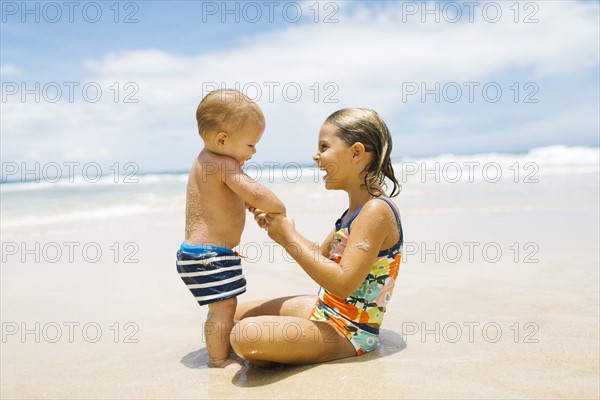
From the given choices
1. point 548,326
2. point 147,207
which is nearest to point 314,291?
point 548,326

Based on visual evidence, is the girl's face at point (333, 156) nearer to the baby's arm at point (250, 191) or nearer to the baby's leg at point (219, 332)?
the baby's arm at point (250, 191)

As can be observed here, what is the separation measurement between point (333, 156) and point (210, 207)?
0.72 meters

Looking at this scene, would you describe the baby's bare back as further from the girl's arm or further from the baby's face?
the girl's arm

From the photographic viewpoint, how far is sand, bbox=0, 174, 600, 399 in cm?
252

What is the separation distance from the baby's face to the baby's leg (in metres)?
0.79

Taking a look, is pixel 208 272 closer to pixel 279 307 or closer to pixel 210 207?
pixel 210 207

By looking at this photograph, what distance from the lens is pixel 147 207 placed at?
39.9ft

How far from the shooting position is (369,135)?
280 centimetres

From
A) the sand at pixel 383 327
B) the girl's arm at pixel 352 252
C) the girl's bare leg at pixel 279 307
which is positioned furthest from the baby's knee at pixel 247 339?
the girl's bare leg at pixel 279 307

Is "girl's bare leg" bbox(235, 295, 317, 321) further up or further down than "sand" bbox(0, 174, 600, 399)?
further up

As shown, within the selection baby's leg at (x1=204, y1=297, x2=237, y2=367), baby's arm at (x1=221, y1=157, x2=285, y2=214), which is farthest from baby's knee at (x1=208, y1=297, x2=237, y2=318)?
baby's arm at (x1=221, y1=157, x2=285, y2=214)

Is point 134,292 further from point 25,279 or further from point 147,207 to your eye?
point 147,207

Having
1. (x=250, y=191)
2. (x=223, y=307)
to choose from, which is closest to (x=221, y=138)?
(x=250, y=191)

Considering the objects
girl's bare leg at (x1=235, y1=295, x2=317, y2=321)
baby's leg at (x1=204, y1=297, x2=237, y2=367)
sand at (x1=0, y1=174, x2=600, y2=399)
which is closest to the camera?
sand at (x1=0, y1=174, x2=600, y2=399)
